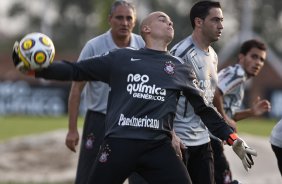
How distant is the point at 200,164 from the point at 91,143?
1.59 metres

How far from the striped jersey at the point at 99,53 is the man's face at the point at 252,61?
4.81ft

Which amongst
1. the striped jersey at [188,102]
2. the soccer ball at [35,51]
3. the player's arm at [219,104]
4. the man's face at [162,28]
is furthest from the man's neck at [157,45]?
the player's arm at [219,104]

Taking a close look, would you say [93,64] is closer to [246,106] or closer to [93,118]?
[93,118]

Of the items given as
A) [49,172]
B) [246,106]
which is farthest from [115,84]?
[246,106]

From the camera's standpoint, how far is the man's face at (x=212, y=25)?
8844 millimetres

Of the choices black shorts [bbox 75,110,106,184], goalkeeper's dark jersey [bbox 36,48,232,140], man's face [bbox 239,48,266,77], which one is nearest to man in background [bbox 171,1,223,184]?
goalkeeper's dark jersey [bbox 36,48,232,140]

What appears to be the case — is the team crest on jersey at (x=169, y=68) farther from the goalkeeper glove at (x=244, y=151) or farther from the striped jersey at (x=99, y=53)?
the striped jersey at (x=99, y=53)

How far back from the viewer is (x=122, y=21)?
385 inches

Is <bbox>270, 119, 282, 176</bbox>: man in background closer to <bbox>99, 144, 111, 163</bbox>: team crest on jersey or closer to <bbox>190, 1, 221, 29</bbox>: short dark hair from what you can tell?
<bbox>190, 1, 221, 29</bbox>: short dark hair

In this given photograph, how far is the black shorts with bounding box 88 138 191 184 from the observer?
24.7 feet

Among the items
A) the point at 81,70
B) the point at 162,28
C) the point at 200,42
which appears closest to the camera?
the point at 81,70

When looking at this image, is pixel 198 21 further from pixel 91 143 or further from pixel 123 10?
pixel 91 143

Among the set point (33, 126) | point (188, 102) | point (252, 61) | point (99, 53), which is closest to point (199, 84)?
point (188, 102)

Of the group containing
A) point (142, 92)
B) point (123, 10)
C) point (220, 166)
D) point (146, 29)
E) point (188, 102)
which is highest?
point (123, 10)
